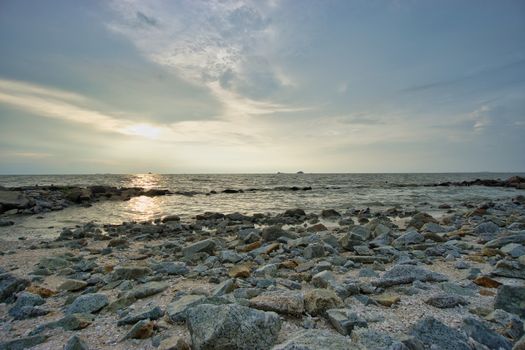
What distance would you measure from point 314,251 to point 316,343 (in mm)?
4036

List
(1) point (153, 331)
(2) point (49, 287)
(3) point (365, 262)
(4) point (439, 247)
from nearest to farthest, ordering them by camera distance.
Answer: (1) point (153, 331), (2) point (49, 287), (3) point (365, 262), (4) point (439, 247)

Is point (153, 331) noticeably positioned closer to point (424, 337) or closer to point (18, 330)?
point (18, 330)

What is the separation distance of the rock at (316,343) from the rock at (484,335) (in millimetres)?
1320

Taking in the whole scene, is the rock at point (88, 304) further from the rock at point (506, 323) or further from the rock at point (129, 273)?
the rock at point (506, 323)

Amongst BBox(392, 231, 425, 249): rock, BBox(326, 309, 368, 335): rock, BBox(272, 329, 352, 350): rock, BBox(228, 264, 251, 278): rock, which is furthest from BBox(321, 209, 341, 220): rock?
BBox(272, 329, 352, 350): rock

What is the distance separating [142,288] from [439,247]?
598 centimetres

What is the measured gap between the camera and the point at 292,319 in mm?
3268

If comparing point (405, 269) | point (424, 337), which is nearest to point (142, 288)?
point (424, 337)

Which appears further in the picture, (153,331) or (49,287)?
(49,287)

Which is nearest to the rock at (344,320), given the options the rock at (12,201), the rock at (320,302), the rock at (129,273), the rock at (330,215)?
the rock at (320,302)

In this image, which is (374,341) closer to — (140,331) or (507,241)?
(140,331)

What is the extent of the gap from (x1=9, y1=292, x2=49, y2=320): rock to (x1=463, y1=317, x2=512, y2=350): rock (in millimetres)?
4929

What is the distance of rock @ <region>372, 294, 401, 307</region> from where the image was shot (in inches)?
144

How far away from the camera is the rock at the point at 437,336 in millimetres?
2590
